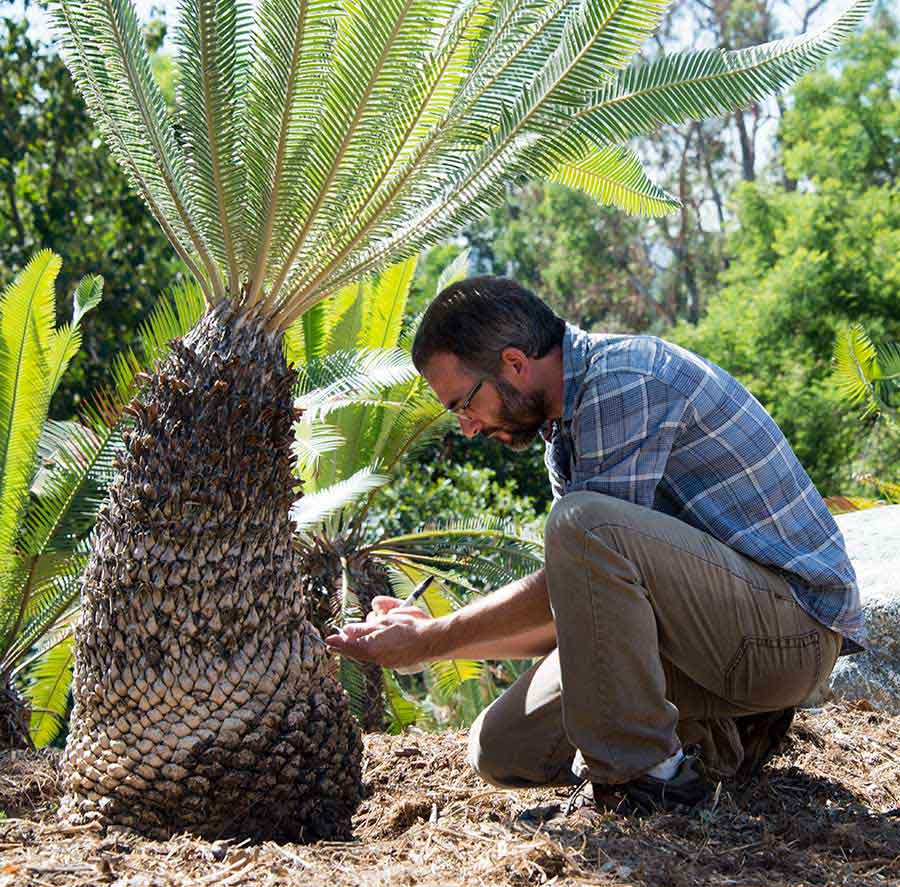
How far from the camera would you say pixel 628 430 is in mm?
3016

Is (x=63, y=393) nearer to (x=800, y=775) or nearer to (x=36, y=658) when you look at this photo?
(x=36, y=658)

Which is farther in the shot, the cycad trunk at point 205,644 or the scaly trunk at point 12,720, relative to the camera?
the scaly trunk at point 12,720

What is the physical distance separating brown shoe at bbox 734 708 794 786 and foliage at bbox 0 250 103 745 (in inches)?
122

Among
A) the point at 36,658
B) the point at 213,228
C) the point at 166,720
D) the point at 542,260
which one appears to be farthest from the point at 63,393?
the point at 542,260

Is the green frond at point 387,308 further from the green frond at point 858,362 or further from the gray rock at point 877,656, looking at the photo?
the green frond at point 858,362

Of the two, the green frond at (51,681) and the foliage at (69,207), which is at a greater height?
the foliage at (69,207)

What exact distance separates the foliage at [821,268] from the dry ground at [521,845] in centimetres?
1035

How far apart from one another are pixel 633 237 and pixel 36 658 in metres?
21.8

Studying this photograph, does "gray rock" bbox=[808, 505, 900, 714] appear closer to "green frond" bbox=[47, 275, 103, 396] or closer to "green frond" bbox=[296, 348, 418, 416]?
"green frond" bbox=[296, 348, 418, 416]

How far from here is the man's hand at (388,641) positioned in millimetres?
3180

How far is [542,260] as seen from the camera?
25.7 metres

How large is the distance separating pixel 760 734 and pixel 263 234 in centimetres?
226

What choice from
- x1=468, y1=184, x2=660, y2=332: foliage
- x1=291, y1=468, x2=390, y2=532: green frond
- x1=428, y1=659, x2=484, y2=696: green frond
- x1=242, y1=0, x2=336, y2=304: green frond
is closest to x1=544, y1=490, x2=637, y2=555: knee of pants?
x1=242, y1=0, x2=336, y2=304: green frond

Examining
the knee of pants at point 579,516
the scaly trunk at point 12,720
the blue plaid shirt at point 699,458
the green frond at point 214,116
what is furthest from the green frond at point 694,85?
the scaly trunk at point 12,720
